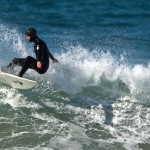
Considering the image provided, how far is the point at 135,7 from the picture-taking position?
27.4m

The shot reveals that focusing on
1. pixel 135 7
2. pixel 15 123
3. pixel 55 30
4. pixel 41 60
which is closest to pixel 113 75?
pixel 41 60

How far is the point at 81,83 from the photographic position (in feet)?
53.5

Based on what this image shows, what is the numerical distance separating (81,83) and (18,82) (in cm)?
279

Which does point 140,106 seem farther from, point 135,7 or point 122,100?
point 135,7

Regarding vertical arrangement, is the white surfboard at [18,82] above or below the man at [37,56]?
below

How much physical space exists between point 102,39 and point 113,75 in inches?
195

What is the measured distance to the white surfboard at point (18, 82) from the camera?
14.1 metres

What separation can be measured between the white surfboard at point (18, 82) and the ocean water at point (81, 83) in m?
0.31

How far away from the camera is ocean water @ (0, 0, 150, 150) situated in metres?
12.6

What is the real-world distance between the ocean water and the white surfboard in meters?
0.31

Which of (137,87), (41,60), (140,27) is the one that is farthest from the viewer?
(140,27)

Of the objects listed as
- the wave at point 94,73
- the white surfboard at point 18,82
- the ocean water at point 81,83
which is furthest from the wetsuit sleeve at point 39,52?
the wave at point 94,73

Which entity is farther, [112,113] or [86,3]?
[86,3]

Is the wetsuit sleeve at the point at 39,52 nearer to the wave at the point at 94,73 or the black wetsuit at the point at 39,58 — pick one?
the black wetsuit at the point at 39,58
